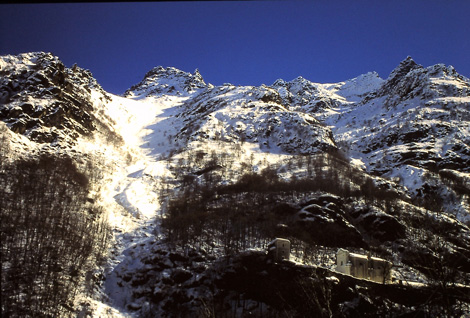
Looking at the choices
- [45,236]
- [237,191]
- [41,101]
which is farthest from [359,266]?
[41,101]

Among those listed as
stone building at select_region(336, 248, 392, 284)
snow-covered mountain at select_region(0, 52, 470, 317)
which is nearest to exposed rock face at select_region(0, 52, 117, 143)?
snow-covered mountain at select_region(0, 52, 470, 317)

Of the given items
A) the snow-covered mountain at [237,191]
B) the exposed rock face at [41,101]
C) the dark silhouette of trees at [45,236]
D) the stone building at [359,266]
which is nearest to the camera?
the dark silhouette of trees at [45,236]

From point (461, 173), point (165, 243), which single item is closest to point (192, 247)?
point (165, 243)

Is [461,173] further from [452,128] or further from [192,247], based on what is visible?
[192,247]

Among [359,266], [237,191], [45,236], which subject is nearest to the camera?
[45,236]

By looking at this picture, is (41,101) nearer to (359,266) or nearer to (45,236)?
(45,236)

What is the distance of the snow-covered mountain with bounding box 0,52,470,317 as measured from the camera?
205ft

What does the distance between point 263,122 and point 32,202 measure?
104055 mm

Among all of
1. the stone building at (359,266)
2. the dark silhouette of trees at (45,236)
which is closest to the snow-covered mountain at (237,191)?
the dark silhouette of trees at (45,236)

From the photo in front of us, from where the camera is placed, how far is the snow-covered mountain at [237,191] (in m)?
62.4

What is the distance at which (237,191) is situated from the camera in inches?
4154

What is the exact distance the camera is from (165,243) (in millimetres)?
76375

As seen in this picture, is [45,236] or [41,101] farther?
[41,101]

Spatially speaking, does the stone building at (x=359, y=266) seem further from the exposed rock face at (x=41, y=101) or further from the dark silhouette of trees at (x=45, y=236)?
the exposed rock face at (x=41, y=101)
